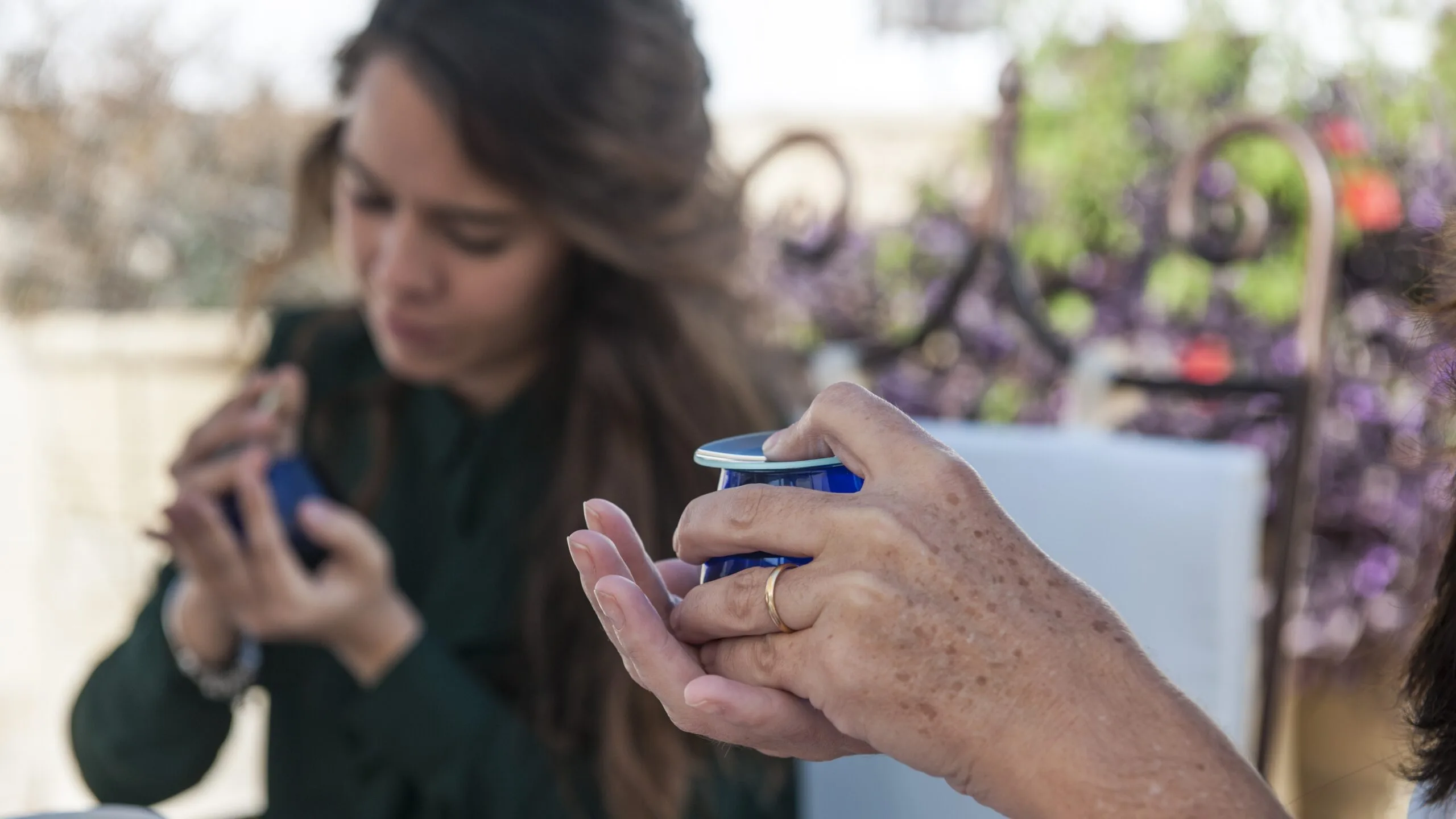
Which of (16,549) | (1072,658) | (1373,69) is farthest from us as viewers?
(16,549)

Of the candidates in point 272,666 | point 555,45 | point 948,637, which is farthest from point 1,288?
point 948,637

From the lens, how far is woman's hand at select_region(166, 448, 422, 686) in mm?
1423

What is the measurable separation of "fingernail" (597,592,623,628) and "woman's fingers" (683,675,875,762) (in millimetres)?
48

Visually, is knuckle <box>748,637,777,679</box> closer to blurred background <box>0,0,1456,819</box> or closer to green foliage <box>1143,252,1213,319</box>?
blurred background <box>0,0,1456,819</box>

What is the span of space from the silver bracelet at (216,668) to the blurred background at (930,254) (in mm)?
782

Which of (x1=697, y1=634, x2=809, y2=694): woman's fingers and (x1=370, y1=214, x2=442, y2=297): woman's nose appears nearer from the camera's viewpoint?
(x1=697, y1=634, x2=809, y2=694): woman's fingers

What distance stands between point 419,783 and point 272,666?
14.2 inches

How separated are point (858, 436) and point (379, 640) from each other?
106cm

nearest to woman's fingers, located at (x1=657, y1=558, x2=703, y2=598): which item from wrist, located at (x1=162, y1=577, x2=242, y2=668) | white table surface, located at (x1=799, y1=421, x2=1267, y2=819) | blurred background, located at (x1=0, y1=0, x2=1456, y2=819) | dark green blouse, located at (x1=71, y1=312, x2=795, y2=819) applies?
white table surface, located at (x1=799, y1=421, x2=1267, y2=819)

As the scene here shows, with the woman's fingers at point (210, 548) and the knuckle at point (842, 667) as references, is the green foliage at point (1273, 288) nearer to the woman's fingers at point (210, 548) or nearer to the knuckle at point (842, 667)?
the woman's fingers at point (210, 548)

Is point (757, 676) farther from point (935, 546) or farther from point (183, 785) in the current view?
point (183, 785)

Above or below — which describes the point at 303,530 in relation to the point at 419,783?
above

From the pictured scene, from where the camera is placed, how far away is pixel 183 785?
1.75 m

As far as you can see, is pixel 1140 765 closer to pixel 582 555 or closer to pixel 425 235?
pixel 582 555
